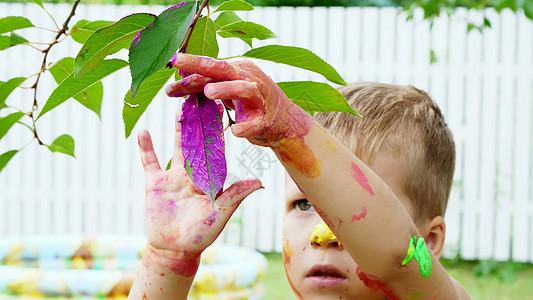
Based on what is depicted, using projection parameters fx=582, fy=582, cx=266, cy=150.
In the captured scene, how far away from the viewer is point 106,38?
446 millimetres

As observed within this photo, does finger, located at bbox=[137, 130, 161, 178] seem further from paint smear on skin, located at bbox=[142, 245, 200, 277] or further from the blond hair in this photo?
the blond hair

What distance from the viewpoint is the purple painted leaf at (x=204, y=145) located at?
47 cm

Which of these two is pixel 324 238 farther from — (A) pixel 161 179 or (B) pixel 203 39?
(B) pixel 203 39

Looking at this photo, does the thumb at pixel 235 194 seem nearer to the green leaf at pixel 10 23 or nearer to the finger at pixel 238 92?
the finger at pixel 238 92

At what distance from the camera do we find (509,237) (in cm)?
420

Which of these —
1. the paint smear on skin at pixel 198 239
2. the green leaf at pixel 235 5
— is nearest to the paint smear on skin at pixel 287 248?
the paint smear on skin at pixel 198 239

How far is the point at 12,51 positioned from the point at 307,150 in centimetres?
433

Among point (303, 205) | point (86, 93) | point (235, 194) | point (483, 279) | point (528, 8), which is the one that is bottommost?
point (483, 279)

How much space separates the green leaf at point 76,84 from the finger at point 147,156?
322 millimetres

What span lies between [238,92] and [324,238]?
1.79 ft

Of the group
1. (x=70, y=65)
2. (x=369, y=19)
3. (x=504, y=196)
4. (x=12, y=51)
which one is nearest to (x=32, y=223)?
(x=12, y=51)

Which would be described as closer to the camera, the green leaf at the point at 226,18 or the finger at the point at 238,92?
the finger at the point at 238,92

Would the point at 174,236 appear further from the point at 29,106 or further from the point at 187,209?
the point at 29,106

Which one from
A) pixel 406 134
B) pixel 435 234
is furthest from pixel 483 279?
pixel 406 134
